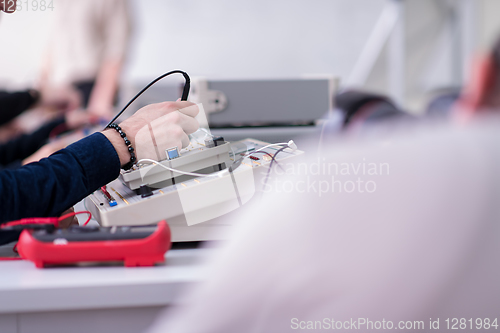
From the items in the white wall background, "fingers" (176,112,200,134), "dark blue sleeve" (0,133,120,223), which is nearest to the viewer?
"dark blue sleeve" (0,133,120,223)

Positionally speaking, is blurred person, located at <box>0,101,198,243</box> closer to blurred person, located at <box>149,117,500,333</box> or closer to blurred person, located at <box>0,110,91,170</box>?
blurred person, located at <box>149,117,500,333</box>

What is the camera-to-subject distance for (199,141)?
2.27ft

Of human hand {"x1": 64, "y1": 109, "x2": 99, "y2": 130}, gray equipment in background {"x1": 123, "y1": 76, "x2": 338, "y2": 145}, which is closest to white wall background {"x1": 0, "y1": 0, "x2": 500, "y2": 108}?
human hand {"x1": 64, "y1": 109, "x2": 99, "y2": 130}

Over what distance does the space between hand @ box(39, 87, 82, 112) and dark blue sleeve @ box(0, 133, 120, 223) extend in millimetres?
1205

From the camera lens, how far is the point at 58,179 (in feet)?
1.96

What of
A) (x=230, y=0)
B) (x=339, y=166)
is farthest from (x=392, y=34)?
(x=339, y=166)

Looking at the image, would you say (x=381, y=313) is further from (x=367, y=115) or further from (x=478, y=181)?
(x=367, y=115)

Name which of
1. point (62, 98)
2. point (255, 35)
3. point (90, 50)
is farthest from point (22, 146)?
point (255, 35)

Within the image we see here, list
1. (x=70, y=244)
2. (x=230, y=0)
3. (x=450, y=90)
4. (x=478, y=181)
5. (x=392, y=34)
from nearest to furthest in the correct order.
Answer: (x=478, y=181) → (x=450, y=90) → (x=70, y=244) → (x=392, y=34) → (x=230, y=0)

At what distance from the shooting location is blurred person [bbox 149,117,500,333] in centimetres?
29

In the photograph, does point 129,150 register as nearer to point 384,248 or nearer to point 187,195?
point 187,195

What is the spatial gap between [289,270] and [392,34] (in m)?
3.44

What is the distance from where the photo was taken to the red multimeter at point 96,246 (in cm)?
52

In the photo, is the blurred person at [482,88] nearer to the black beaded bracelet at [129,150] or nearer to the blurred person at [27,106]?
the black beaded bracelet at [129,150]
